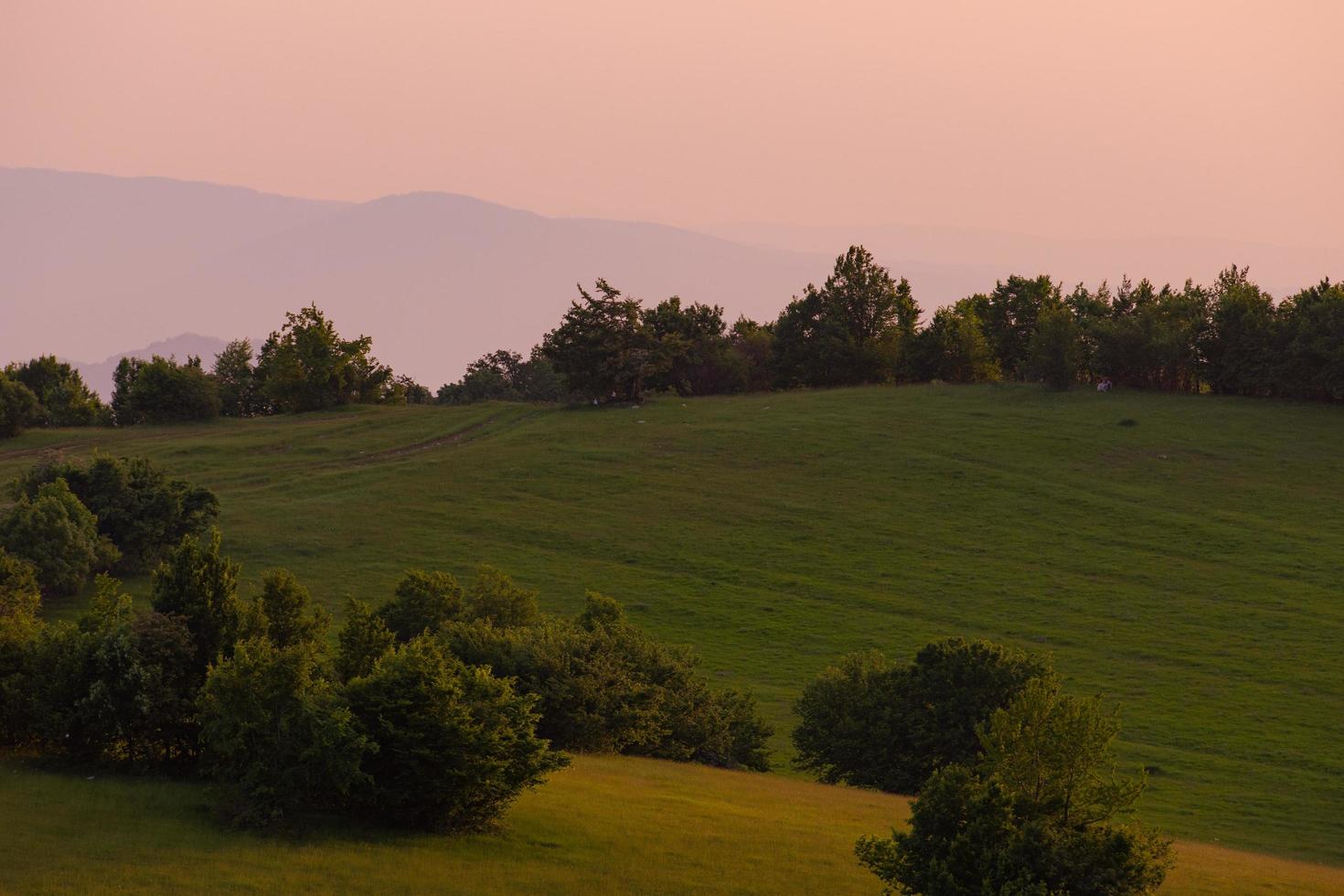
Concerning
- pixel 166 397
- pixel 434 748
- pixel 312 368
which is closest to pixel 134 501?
pixel 434 748

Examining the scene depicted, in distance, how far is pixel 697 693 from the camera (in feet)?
145

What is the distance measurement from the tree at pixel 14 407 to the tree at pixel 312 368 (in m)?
19.1

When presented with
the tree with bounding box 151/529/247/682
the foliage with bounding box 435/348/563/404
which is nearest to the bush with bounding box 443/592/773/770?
the tree with bounding box 151/529/247/682

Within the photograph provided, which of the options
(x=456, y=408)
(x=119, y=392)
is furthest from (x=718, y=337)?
(x=119, y=392)

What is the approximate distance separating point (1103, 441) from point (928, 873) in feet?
229

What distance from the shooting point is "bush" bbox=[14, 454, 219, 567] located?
63875 mm

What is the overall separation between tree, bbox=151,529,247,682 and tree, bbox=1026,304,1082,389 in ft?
263

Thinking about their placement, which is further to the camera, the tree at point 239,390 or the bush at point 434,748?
the tree at point 239,390

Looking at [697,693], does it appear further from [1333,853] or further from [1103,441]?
[1103,441]

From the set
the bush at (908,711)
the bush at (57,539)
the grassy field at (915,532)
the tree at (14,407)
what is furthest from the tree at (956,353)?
the tree at (14,407)

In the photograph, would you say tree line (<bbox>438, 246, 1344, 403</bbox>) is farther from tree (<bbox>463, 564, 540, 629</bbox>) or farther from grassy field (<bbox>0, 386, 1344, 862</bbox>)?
tree (<bbox>463, 564, 540, 629</bbox>)

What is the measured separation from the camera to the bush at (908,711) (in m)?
39.6

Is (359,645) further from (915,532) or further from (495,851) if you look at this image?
(915,532)

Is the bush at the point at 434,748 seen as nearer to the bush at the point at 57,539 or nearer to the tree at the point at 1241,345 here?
the bush at the point at 57,539
